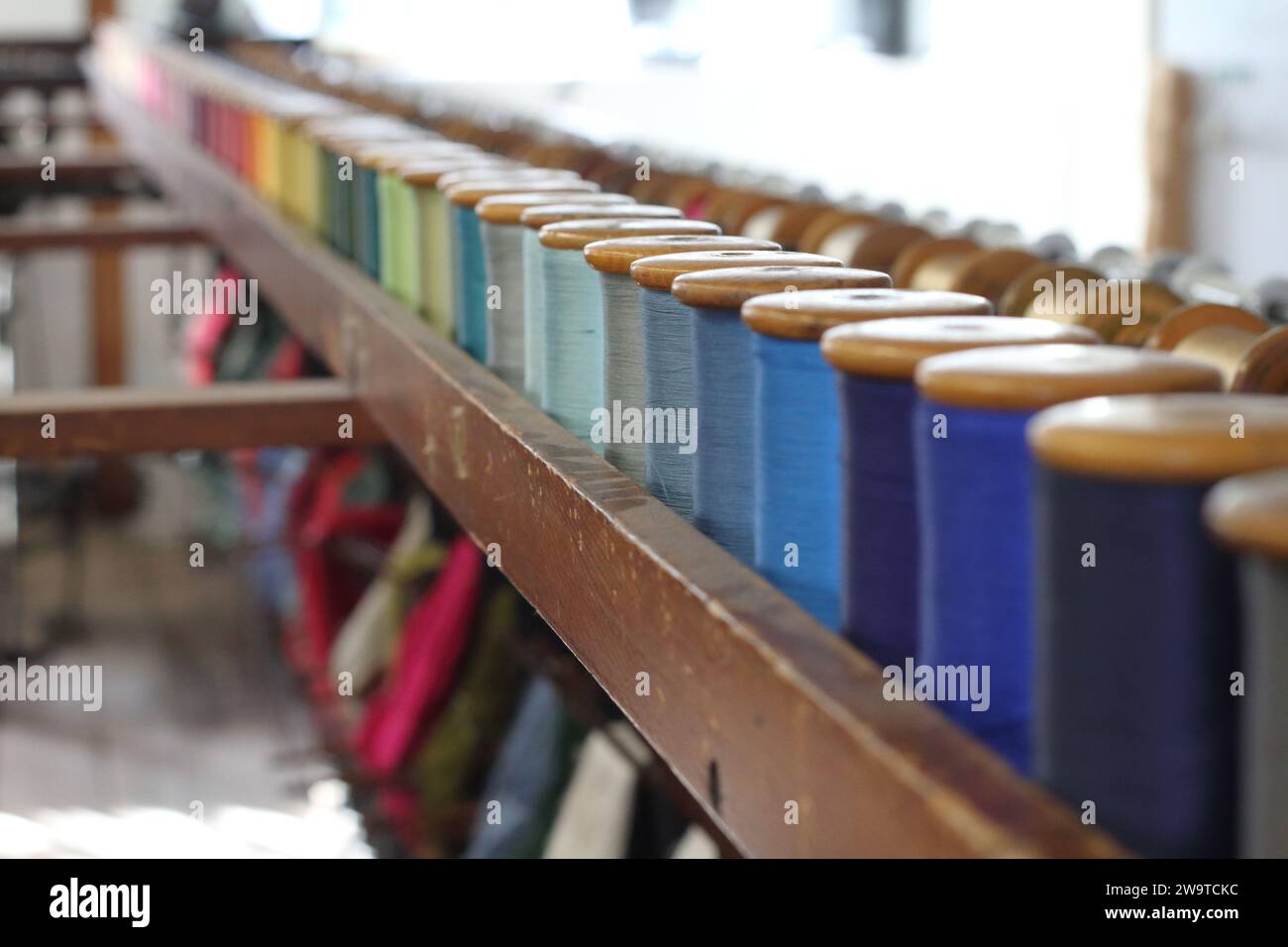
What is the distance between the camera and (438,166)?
1.71 metres

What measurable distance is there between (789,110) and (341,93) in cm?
495

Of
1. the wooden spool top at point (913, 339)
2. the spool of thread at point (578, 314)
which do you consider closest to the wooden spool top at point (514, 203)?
the spool of thread at point (578, 314)

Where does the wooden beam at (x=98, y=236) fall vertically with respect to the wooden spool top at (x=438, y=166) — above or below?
below

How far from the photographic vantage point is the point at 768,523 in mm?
907

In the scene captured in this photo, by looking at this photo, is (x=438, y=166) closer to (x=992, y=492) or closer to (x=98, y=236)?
(x=992, y=492)

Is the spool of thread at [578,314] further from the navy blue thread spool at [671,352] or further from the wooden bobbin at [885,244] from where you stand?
the wooden bobbin at [885,244]

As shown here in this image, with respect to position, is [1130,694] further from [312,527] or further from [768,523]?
[312,527]

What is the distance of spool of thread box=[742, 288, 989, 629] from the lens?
861mm

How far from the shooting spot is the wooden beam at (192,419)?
6.57ft

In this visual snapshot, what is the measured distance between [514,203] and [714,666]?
0.65 metres

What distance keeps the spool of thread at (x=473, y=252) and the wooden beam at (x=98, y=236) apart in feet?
8.73

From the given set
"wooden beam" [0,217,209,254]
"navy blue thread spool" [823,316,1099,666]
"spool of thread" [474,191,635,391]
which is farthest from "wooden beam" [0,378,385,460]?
"wooden beam" [0,217,209,254]

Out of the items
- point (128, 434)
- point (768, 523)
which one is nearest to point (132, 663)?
point (128, 434)
